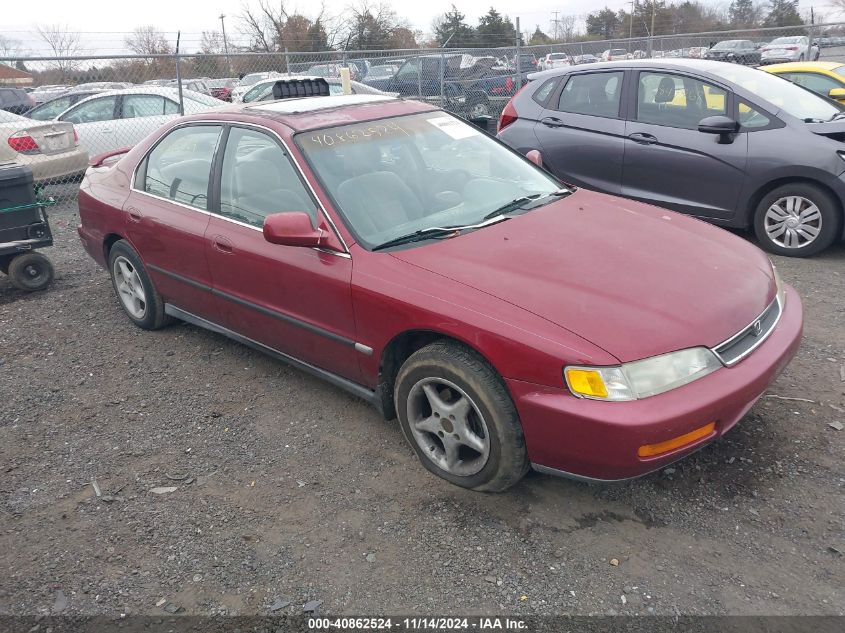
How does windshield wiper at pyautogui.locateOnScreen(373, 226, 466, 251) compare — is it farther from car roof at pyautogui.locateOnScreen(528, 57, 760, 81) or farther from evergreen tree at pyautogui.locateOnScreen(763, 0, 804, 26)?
evergreen tree at pyautogui.locateOnScreen(763, 0, 804, 26)

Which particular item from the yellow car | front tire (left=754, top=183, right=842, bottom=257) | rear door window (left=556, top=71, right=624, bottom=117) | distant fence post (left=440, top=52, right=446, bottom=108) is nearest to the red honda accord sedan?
front tire (left=754, top=183, right=842, bottom=257)

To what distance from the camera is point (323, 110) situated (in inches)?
157

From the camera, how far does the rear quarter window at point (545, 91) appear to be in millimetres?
7172

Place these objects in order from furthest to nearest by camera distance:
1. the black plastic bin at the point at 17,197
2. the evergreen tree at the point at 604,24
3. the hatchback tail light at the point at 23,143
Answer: the evergreen tree at the point at 604,24
the hatchback tail light at the point at 23,143
the black plastic bin at the point at 17,197

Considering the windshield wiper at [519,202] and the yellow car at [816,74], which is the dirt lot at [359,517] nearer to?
the windshield wiper at [519,202]

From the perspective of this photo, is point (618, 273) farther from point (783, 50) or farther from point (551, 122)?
point (783, 50)

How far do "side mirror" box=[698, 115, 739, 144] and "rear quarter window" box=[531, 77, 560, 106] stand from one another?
178 cm

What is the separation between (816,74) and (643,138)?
441 cm

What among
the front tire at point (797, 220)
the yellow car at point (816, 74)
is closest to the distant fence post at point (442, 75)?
the yellow car at point (816, 74)

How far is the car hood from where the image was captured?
268 centimetres

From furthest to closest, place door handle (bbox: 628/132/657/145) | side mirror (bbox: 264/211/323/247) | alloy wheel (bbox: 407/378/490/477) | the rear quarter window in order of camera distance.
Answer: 1. the rear quarter window
2. door handle (bbox: 628/132/657/145)
3. side mirror (bbox: 264/211/323/247)
4. alloy wheel (bbox: 407/378/490/477)

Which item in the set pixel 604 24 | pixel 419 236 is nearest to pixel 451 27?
pixel 604 24

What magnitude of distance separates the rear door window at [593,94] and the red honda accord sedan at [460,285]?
2.90 meters

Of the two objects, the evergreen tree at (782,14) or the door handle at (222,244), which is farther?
the evergreen tree at (782,14)
